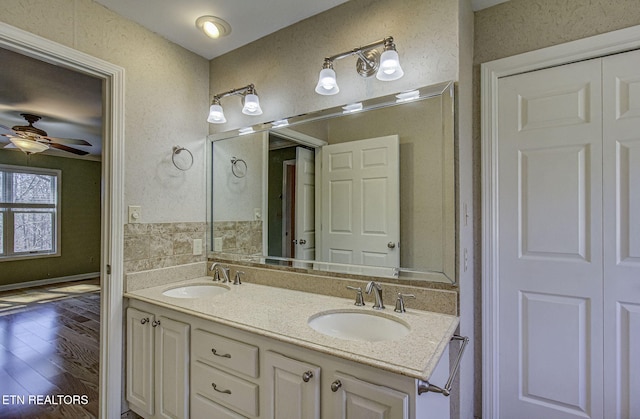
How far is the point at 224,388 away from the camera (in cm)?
133

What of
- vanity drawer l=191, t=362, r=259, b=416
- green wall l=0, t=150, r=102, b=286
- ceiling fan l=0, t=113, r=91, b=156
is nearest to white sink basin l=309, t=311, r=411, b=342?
vanity drawer l=191, t=362, r=259, b=416

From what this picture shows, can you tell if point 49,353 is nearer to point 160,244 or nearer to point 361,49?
point 160,244

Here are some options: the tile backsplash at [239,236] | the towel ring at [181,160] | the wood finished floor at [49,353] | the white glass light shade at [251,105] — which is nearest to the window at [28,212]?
the wood finished floor at [49,353]

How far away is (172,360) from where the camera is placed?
60.6 inches

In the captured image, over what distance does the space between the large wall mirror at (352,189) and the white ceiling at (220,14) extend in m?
0.58

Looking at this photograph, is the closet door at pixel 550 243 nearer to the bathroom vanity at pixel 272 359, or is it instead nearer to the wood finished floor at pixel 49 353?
the bathroom vanity at pixel 272 359

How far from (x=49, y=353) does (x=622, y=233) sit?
4.17 m

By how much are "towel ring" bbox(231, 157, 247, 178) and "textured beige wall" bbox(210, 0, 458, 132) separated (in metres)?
0.24

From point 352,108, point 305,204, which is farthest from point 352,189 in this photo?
point 352,108

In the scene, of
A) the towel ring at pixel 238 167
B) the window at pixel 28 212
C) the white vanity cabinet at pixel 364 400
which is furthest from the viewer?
the window at pixel 28 212

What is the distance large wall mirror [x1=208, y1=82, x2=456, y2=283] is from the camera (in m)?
1.42

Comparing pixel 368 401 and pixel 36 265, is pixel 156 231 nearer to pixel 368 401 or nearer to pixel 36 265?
pixel 368 401

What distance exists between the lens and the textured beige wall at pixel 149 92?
5.07 feet

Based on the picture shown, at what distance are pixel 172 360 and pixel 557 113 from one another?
230cm
